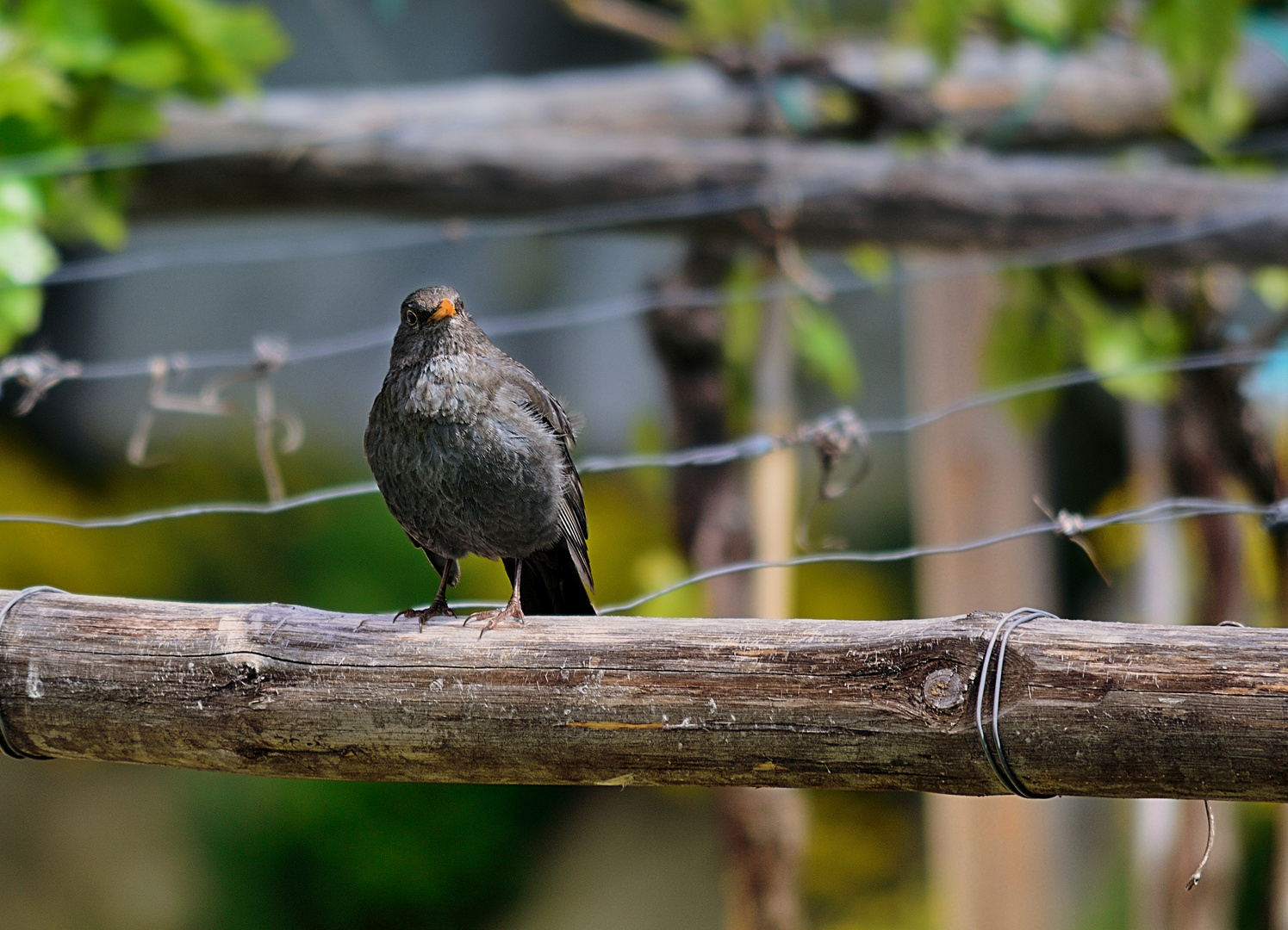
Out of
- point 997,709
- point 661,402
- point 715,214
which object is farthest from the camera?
point 661,402

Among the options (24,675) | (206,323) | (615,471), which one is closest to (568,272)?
(615,471)

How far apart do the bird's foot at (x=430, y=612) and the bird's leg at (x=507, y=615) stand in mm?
64

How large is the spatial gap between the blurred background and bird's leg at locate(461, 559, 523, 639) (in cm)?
37

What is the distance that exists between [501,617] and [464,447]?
26cm

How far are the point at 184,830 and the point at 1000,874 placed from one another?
368 centimetres

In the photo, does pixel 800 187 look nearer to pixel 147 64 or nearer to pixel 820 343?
pixel 820 343

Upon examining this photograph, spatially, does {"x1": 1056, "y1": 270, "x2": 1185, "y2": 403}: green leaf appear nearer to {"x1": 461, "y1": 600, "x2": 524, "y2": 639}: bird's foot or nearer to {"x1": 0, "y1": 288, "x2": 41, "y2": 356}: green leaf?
{"x1": 461, "y1": 600, "x2": 524, "y2": 639}: bird's foot

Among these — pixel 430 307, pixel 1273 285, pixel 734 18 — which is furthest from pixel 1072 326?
pixel 430 307

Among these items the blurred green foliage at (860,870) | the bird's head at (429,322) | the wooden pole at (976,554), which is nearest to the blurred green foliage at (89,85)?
the bird's head at (429,322)

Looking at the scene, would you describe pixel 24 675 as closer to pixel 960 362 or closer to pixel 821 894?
pixel 960 362

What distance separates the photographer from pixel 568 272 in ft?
20.6

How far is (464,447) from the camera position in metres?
1.72

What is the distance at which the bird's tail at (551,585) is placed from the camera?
6.38ft

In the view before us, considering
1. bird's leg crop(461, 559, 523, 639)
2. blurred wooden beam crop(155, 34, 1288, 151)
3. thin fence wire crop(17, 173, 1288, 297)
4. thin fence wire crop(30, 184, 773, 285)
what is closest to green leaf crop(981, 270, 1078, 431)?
thin fence wire crop(17, 173, 1288, 297)
